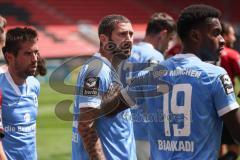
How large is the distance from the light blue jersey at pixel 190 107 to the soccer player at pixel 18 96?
1475mm

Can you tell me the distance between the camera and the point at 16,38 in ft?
15.3

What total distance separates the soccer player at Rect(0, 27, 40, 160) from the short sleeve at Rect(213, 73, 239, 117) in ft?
6.05

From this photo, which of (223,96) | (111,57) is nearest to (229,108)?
(223,96)

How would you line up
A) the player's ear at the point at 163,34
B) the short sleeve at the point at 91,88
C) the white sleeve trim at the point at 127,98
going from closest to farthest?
the white sleeve trim at the point at 127,98
the short sleeve at the point at 91,88
the player's ear at the point at 163,34

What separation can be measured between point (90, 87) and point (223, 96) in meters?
1.18

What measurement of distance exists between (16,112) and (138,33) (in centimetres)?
2507

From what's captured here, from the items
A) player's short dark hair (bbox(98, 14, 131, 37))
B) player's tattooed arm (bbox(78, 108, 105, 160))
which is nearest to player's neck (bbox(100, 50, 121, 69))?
player's short dark hair (bbox(98, 14, 131, 37))

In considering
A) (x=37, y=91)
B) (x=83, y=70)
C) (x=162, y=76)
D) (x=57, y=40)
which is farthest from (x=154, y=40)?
(x=57, y=40)

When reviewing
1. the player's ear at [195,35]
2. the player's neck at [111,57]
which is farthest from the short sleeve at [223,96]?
the player's neck at [111,57]

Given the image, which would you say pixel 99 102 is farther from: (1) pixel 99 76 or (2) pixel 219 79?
(2) pixel 219 79

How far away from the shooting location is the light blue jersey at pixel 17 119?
182 inches

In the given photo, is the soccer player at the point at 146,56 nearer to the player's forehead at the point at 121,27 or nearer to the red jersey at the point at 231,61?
the player's forehead at the point at 121,27

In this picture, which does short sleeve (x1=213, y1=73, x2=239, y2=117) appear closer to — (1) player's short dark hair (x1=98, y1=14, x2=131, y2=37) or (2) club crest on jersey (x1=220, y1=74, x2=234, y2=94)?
(2) club crest on jersey (x1=220, y1=74, x2=234, y2=94)

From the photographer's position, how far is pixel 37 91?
502cm
